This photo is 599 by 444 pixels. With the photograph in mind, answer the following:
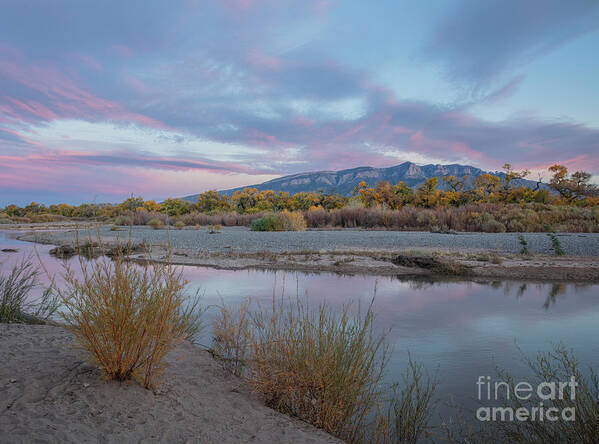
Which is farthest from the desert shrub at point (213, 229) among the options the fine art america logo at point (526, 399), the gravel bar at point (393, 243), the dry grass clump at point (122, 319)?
the fine art america logo at point (526, 399)

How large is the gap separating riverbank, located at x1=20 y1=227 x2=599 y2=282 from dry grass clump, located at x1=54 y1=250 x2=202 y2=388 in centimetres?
456

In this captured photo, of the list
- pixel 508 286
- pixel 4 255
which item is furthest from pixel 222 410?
pixel 4 255

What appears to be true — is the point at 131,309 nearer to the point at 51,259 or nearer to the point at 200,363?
the point at 200,363

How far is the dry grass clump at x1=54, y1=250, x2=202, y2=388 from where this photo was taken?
99.5 inches

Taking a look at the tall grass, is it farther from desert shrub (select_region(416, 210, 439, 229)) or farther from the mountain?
the mountain

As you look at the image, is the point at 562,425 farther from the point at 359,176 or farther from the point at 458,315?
the point at 359,176

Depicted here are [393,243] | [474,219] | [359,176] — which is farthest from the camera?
[359,176]

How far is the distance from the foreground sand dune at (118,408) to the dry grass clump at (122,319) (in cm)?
14

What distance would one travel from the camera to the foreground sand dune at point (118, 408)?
6.82ft

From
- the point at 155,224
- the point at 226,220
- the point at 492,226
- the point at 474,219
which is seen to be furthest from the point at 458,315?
the point at 226,220

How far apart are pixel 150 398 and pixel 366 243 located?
11.6 metres

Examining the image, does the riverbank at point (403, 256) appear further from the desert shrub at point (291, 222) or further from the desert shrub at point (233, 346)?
the desert shrub at point (291, 222)

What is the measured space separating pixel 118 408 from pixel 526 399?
10.8ft

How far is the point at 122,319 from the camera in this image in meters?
2.53
